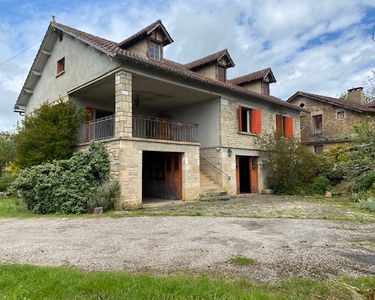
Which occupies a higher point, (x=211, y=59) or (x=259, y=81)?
(x=211, y=59)

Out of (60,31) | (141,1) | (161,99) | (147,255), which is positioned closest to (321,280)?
(147,255)

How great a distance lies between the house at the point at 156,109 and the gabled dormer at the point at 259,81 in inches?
2.8

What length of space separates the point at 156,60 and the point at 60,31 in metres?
5.56

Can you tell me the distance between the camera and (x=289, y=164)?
16547 millimetres

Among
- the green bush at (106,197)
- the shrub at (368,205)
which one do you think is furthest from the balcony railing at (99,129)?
the shrub at (368,205)

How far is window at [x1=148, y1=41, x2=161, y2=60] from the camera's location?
1361 cm

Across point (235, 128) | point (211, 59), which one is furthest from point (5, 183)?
point (211, 59)

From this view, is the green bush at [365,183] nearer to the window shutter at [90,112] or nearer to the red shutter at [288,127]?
the red shutter at [288,127]

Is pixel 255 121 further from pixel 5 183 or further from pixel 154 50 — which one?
pixel 5 183

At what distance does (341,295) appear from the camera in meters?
3.27

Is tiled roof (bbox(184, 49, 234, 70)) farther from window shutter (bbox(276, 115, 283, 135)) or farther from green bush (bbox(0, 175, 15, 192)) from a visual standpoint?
green bush (bbox(0, 175, 15, 192))

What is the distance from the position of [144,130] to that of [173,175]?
252cm

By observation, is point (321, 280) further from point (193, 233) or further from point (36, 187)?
point (36, 187)

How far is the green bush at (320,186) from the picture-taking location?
52.5 feet
